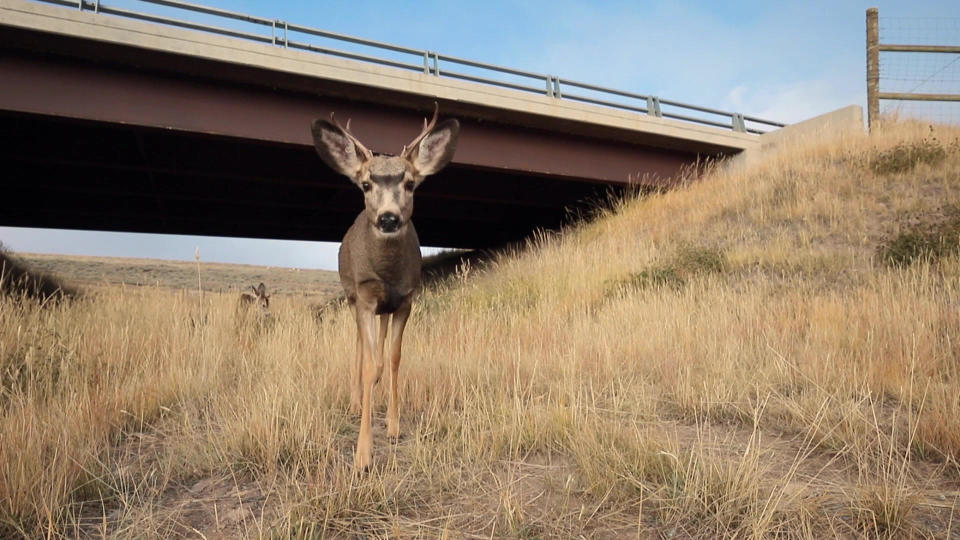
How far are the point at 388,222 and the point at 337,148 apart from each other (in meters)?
0.92

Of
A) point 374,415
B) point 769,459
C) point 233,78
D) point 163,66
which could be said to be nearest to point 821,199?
point 769,459

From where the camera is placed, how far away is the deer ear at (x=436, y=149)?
393 centimetres

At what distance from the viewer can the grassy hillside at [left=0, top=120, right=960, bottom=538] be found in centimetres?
275

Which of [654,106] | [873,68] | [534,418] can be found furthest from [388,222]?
[873,68]

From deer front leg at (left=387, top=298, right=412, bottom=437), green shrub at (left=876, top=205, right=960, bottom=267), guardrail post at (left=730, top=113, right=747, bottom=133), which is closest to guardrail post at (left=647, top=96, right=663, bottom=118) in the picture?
guardrail post at (left=730, top=113, right=747, bottom=133)

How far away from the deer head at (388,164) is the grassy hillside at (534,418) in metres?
1.42

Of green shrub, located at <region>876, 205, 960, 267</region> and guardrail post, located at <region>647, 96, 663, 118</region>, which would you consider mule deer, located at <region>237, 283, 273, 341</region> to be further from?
guardrail post, located at <region>647, 96, 663, 118</region>

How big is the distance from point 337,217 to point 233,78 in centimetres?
915

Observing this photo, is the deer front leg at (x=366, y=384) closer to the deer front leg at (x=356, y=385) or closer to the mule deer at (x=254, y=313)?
the deer front leg at (x=356, y=385)

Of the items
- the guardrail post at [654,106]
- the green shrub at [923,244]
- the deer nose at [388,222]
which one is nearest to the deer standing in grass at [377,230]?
the deer nose at [388,222]

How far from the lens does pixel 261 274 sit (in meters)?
32.6

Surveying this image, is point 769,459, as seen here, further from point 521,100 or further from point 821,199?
point 521,100

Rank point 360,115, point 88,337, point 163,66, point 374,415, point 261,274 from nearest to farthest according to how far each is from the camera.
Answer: point 374,415 < point 88,337 < point 163,66 < point 360,115 < point 261,274

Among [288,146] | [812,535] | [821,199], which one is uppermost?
[288,146]
